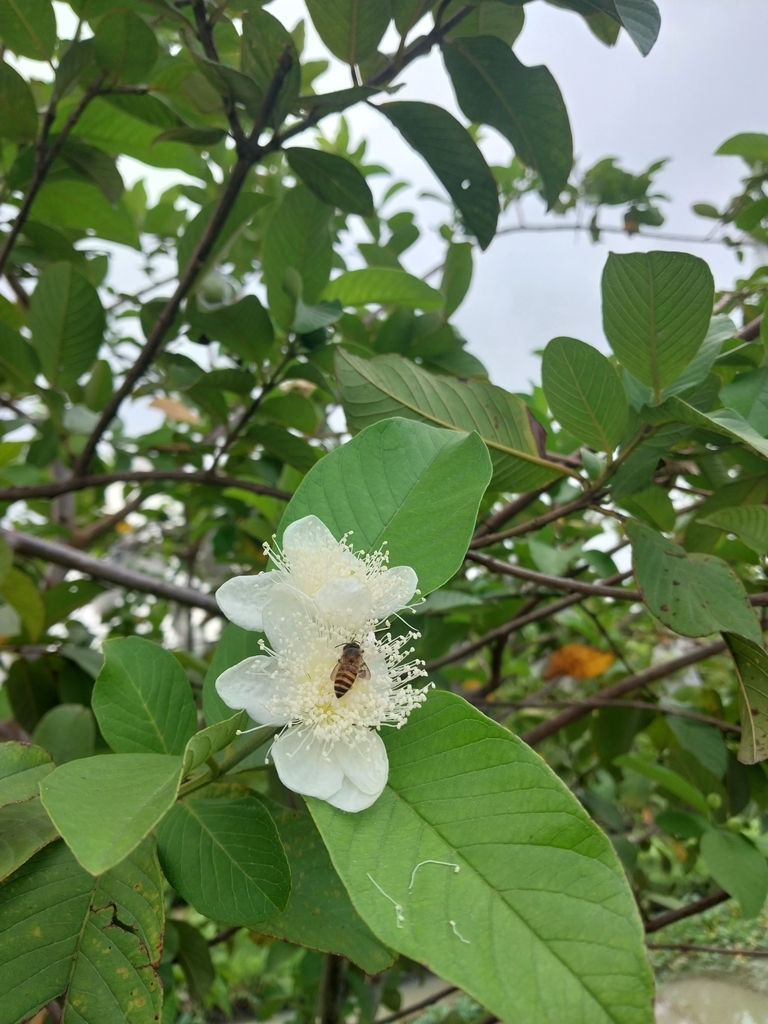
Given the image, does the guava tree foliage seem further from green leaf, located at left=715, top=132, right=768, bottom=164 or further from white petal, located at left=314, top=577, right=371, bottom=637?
green leaf, located at left=715, top=132, right=768, bottom=164

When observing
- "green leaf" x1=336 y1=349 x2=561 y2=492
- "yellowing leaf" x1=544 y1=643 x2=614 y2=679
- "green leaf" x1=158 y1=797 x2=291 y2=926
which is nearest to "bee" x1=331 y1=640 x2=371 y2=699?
"green leaf" x1=158 y1=797 x2=291 y2=926

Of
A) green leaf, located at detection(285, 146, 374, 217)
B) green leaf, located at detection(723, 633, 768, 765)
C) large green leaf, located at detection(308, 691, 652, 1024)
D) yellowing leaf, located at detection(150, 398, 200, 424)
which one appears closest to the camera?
large green leaf, located at detection(308, 691, 652, 1024)

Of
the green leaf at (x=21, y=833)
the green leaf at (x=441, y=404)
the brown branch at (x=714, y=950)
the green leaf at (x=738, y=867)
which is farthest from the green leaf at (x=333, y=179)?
the brown branch at (x=714, y=950)

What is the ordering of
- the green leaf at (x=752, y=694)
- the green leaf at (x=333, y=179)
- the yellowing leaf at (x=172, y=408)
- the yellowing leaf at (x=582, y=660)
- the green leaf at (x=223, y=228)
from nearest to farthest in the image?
1. the green leaf at (x=752, y=694)
2. the green leaf at (x=333, y=179)
3. the green leaf at (x=223, y=228)
4. the yellowing leaf at (x=582, y=660)
5. the yellowing leaf at (x=172, y=408)

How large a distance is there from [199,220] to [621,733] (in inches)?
40.7

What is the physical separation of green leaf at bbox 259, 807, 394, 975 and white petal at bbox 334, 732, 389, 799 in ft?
0.48

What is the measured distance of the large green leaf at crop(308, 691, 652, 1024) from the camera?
1.08ft

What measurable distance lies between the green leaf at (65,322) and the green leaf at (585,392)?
2.18ft

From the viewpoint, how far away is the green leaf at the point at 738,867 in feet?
2.63

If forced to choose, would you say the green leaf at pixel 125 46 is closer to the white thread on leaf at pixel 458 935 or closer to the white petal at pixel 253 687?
the white petal at pixel 253 687

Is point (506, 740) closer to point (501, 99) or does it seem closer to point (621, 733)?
point (501, 99)

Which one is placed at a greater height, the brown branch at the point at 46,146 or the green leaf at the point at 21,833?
the brown branch at the point at 46,146

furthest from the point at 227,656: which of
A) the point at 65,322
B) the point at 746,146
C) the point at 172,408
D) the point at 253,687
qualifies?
the point at 172,408

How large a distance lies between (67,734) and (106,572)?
30cm
